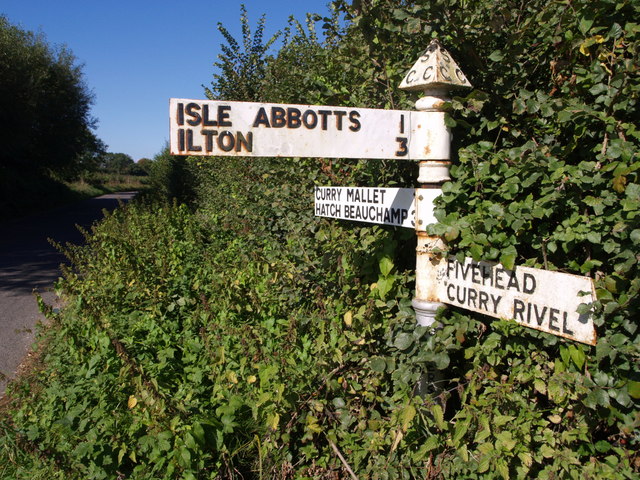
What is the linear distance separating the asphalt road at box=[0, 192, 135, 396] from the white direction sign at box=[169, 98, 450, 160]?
2629 millimetres

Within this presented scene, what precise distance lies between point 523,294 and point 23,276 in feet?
28.6

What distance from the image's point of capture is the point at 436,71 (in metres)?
1.86

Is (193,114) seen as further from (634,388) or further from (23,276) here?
(23,276)

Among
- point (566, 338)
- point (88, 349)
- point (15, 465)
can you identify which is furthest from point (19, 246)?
point (566, 338)

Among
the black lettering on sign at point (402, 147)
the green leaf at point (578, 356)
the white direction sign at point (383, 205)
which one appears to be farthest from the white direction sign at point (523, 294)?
the black lettering on sign at point (402, 147)

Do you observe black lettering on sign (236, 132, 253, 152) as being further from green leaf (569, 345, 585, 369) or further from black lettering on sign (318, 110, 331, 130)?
green leaf (569, 345, 585, 369)

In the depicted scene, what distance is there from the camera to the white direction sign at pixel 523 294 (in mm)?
1567

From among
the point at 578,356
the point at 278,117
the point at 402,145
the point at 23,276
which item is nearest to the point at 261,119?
the point at 278,117

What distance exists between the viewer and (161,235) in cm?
676

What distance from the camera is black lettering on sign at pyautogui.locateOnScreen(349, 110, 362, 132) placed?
1.93 metres

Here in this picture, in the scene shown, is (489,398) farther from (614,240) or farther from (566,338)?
(614,240)

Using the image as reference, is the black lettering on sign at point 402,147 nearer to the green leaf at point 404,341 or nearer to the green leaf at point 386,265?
the green leaf at point 386,265

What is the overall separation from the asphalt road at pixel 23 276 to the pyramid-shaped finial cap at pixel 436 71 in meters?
3.30

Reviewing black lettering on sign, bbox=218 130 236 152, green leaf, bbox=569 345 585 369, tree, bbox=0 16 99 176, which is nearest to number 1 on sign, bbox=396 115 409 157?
black lettering on sign, bbox=218 130 236 152
